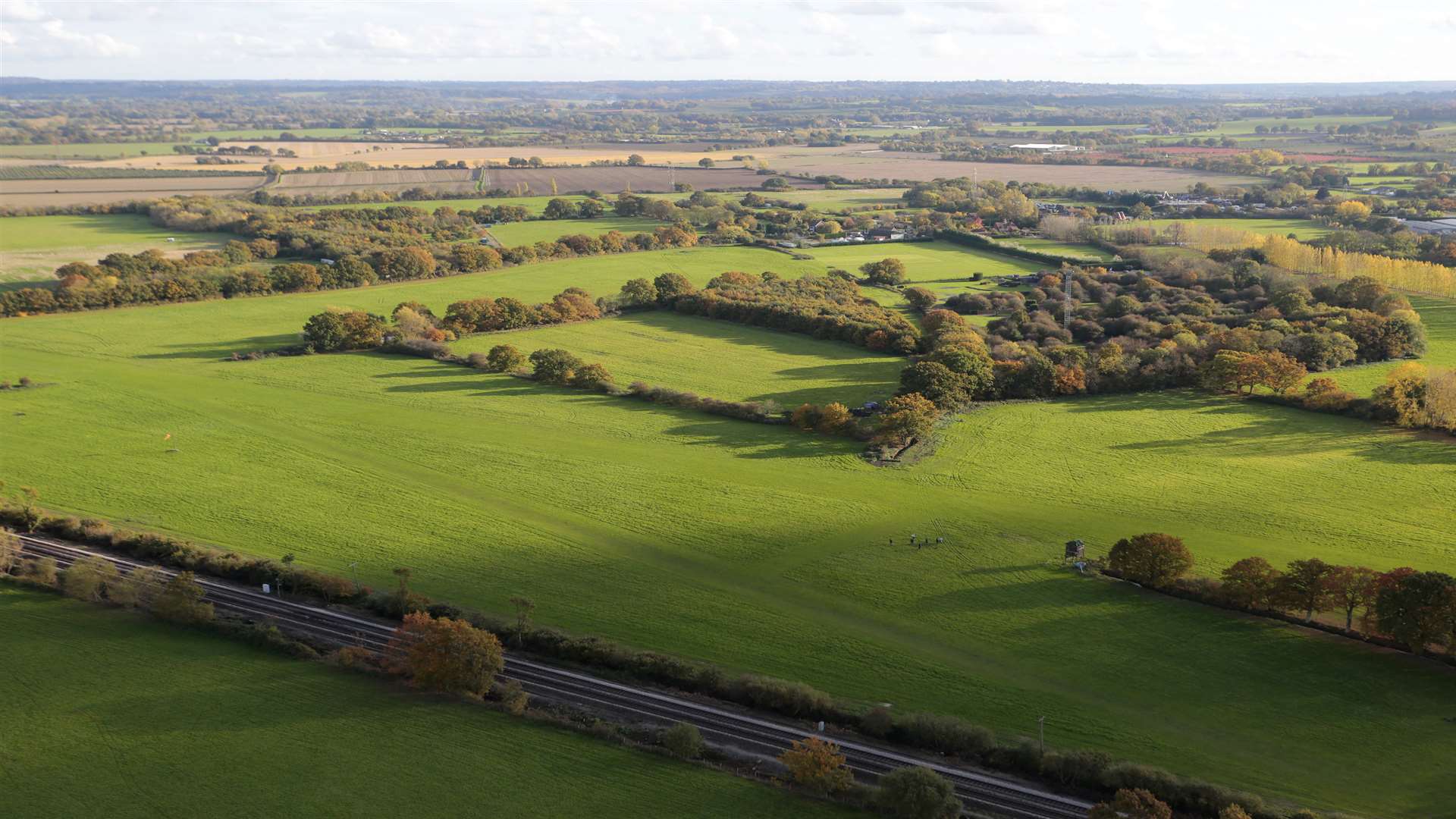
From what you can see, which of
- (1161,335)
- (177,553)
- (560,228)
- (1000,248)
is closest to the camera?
(177,553)

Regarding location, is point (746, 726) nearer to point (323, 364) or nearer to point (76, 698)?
point (76, 698)

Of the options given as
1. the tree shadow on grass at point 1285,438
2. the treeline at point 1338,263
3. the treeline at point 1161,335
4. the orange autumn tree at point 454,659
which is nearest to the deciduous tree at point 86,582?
the orange autumn tree at point 454,659

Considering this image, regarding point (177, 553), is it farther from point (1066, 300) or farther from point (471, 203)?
point (471, 203)

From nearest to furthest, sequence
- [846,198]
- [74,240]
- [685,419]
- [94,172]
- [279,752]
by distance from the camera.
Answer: [279,752] → [685,419] → [74,240] → [846,198] → [94,172]

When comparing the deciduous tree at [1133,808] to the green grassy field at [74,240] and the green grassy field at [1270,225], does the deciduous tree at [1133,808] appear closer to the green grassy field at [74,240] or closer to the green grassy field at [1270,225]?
the green grassy field at [74,240]

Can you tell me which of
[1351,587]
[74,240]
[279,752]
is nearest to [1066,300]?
[1351,587]

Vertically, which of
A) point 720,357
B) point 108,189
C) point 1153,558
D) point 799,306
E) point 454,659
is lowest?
point 454,659
